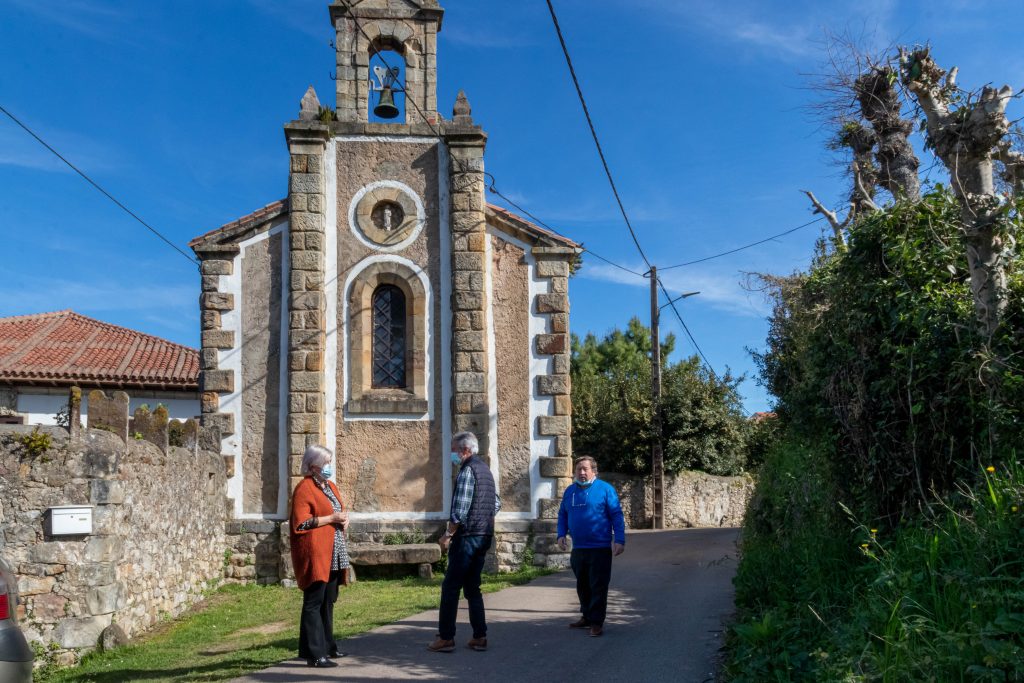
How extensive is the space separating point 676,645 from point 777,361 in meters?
10.8

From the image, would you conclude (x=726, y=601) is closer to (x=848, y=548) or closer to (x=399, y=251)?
(x=848, y=548)

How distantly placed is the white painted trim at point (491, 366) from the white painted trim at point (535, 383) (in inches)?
16.0

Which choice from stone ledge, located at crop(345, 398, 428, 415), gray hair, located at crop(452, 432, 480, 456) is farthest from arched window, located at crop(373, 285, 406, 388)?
gray hair, located at crop(452, 432, 480, 456)

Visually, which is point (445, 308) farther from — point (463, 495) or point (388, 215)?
point (463, 495)

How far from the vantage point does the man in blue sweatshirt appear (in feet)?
25.1

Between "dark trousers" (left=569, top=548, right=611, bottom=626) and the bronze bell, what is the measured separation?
25.3 feet

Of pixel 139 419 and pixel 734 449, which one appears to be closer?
pixel 139 419

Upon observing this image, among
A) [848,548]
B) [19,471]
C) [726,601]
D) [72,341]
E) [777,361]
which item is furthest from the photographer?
[72,341]

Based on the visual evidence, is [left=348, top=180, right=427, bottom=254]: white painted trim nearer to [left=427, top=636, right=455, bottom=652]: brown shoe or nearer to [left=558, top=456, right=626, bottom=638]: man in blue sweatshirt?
[left=558, top=456, right=626, bottom=638]: man in blue sweatshirt

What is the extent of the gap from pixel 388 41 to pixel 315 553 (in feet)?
30.3

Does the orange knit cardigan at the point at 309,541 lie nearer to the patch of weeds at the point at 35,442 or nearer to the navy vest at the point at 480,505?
the navy vest at the point at 480,505

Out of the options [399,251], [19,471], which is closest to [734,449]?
[399,251]

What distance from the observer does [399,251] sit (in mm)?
12859

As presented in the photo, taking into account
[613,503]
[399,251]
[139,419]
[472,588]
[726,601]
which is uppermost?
[399,251]
